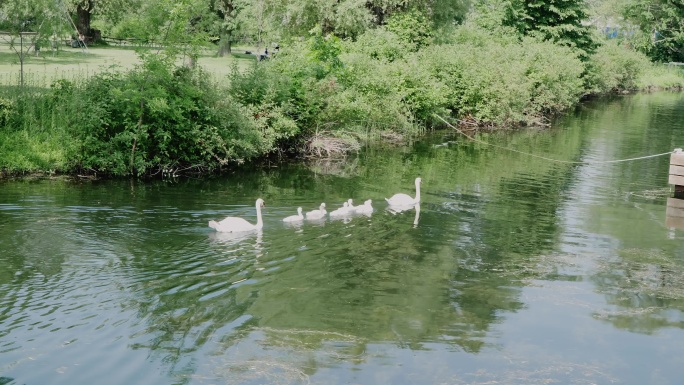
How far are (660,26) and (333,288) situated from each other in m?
76.2

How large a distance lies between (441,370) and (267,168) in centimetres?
1569

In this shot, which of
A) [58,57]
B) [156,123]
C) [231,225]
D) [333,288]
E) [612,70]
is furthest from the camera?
[612,70]

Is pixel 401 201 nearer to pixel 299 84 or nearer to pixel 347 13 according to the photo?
pixel 299 84

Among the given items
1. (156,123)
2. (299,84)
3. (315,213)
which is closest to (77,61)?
(299,84)

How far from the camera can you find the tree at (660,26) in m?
78.8

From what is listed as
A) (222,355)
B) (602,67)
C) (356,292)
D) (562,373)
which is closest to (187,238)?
(356,292)

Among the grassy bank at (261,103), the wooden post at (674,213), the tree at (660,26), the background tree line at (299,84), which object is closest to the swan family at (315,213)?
the grassy bank at (261,103)

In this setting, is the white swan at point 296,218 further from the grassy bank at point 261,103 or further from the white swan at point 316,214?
the grassy bank at point 261,103

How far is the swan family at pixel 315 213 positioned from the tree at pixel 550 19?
35862 mm

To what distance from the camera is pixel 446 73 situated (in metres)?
36.9

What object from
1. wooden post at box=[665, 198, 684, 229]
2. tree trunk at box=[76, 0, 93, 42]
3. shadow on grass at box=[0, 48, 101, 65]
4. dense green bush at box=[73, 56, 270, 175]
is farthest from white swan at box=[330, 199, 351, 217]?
tree trunk at box=[76, 0, 93, 42]

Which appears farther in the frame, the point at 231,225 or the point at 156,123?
the point at 156,123

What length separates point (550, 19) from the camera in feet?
177

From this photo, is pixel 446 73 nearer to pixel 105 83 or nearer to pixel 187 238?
pixel 105 83
